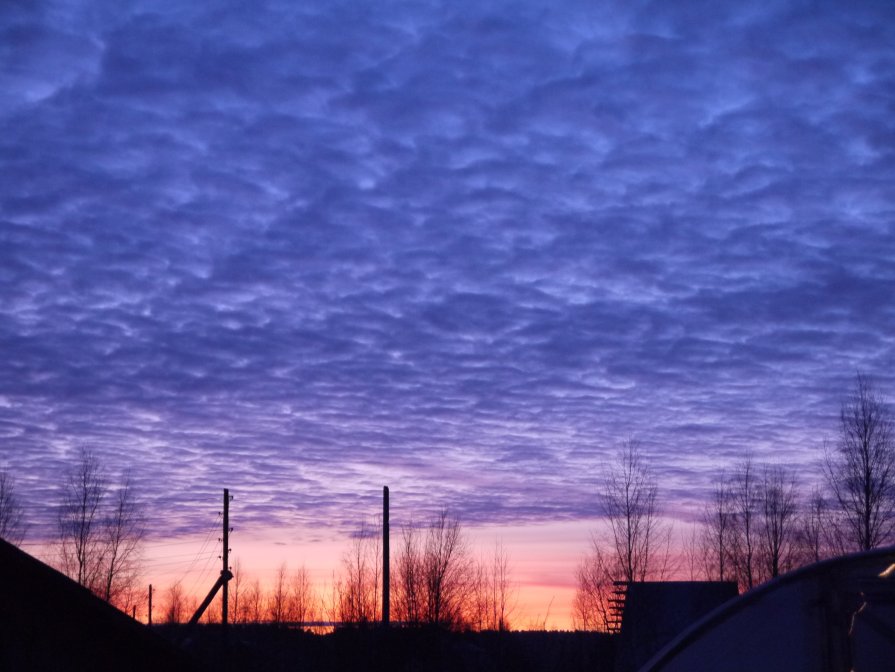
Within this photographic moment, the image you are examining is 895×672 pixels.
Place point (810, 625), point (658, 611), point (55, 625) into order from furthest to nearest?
1. point (658, 611)
2. point (55, 625)
3. point (810, 625)

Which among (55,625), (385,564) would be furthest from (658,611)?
(55,625)

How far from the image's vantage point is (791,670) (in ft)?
30.9

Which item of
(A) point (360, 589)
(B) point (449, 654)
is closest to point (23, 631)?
(B) point (449, 654)

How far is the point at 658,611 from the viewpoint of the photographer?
28844 mm

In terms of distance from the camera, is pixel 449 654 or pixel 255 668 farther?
pixel 449 654

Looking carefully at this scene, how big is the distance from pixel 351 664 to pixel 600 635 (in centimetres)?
982

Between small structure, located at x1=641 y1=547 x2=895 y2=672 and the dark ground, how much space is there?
24890 millimetres

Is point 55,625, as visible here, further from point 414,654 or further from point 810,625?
point 414,654

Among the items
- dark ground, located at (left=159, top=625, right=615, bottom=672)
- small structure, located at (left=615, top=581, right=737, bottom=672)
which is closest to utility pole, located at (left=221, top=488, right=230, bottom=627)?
dark ground, located at (left=159, top=625, right=615, bottom=672)

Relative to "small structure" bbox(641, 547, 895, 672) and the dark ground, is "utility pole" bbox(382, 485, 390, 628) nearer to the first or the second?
the dark ground

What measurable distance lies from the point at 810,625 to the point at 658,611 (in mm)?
20424

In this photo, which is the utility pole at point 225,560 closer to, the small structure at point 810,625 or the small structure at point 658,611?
the small structure at point 658,611

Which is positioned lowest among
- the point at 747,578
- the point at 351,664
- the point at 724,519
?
the point at 351,664

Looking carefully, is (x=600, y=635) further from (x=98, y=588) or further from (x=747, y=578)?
(x=98, y=588)
